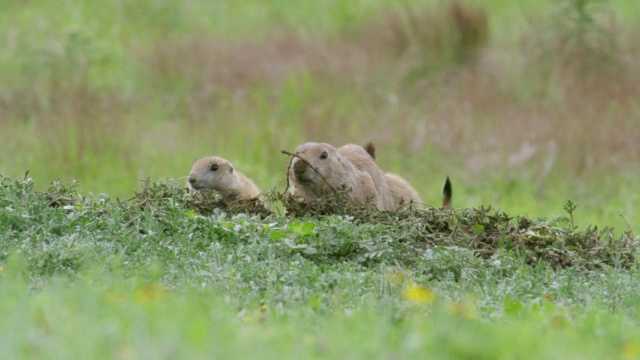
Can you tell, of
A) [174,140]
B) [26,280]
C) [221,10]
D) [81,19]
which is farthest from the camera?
[221,10]

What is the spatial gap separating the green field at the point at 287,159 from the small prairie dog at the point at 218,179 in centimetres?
175

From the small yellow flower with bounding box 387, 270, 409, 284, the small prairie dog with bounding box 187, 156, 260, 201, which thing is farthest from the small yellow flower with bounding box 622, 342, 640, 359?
the small prairie dog with bounding box 187, 156, 260, 201

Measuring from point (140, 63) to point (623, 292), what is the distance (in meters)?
12.7

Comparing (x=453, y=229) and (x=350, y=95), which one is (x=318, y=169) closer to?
(x=453, y=229)

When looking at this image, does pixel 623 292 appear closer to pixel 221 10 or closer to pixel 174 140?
pixel 174 140

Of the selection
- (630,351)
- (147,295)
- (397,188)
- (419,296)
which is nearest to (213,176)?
(397,188)

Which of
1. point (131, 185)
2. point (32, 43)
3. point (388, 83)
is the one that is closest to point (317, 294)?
point (131, 185)

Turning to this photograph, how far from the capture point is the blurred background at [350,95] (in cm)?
1328

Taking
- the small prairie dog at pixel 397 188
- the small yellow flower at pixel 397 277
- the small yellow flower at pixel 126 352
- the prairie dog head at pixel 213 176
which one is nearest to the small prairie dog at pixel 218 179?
the prairie dog head at pixel 213 176

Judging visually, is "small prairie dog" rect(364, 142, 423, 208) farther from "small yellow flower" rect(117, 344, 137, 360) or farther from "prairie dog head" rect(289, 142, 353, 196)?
"small yellow flower" rect(117, 344, 137, 360)

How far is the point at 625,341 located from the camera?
14.8 ft

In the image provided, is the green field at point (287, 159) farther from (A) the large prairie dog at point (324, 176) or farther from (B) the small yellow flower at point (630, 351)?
(A) the large prairie dog at point (324, 176)

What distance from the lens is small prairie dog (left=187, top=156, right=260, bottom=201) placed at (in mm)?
9570

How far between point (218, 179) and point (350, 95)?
255 inches
